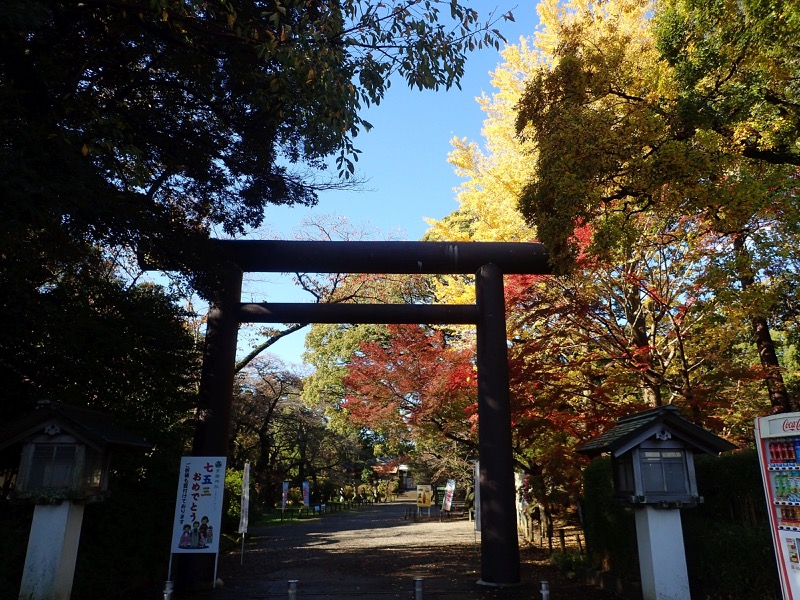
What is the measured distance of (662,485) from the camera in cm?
666

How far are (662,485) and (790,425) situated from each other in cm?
204

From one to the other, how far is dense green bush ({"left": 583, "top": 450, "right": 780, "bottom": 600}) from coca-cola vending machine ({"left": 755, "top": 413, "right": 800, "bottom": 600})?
57 centimetres

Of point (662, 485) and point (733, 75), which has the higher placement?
point (733, 75)

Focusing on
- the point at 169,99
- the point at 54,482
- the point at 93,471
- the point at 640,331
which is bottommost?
the point at 54,482

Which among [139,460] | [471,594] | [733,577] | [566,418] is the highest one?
[566,418]

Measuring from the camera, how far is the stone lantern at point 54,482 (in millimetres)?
6320

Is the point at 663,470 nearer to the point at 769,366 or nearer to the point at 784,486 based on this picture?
the point at 784,486

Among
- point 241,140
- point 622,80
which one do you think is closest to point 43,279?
point 241,140

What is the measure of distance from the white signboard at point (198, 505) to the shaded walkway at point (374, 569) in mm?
878

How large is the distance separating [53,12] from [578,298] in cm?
914

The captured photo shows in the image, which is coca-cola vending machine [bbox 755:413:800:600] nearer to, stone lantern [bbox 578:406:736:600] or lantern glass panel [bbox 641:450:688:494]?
stone lantern [bbox 578:406:736:600]

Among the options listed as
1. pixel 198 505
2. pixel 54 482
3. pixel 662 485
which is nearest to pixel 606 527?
pixel 662 485

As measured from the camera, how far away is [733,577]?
596 centimetres

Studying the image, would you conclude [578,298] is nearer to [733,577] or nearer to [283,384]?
[733,577]
